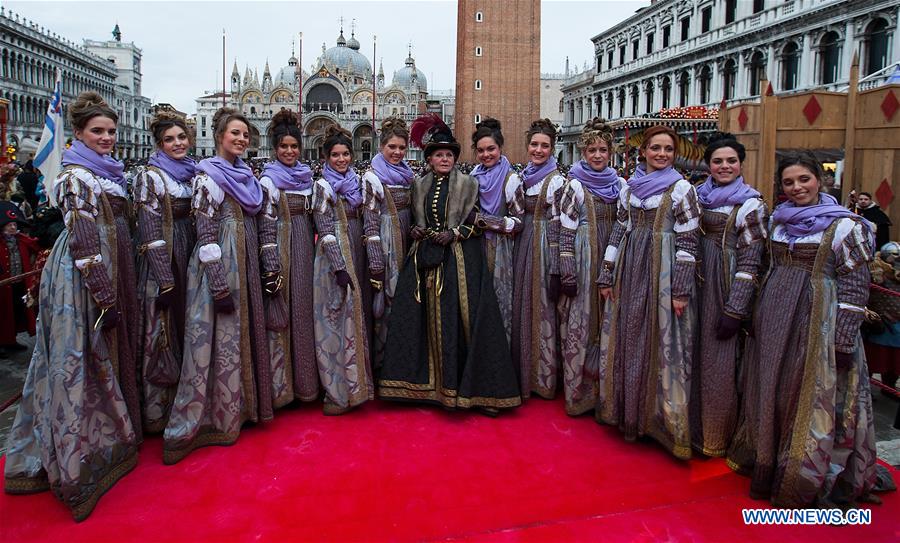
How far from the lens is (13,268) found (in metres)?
5.31

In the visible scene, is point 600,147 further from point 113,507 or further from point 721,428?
point 113,507

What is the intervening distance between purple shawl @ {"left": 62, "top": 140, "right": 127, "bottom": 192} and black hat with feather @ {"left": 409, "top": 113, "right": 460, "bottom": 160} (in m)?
1.82

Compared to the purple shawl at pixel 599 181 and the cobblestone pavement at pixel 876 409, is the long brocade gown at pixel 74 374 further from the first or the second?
the purple shawl at pixel 599 181

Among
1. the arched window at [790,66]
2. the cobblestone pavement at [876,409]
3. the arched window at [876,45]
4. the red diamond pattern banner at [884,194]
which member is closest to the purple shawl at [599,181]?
the cobblestone pavement at [876,409]

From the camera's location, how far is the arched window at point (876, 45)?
1817cm

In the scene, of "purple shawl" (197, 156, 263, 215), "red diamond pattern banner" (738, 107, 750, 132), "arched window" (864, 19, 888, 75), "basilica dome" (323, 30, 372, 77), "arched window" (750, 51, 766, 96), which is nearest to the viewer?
"purple shawl" (197, 156, 263, 215)

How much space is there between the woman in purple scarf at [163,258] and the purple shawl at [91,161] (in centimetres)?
19

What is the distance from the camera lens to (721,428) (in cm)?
320

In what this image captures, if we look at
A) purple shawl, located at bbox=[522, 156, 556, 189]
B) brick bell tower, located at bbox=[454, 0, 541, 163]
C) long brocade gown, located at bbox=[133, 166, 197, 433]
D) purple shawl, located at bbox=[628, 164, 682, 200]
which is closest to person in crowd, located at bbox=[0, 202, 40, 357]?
long brocade gown, located at bbox=[133, 166, 197, 433]

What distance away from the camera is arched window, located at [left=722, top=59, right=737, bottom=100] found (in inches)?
1008

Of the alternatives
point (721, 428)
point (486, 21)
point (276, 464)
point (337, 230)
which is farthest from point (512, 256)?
point (486, 21)

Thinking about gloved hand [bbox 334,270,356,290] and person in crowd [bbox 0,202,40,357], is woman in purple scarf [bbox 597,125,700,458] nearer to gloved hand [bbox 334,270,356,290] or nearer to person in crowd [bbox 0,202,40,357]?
gloved hand [bbox 334,270,356,290]

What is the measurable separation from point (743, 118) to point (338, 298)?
5.38 meters

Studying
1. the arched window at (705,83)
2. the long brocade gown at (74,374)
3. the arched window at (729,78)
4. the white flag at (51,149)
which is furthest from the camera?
the arched window at (705,83)
